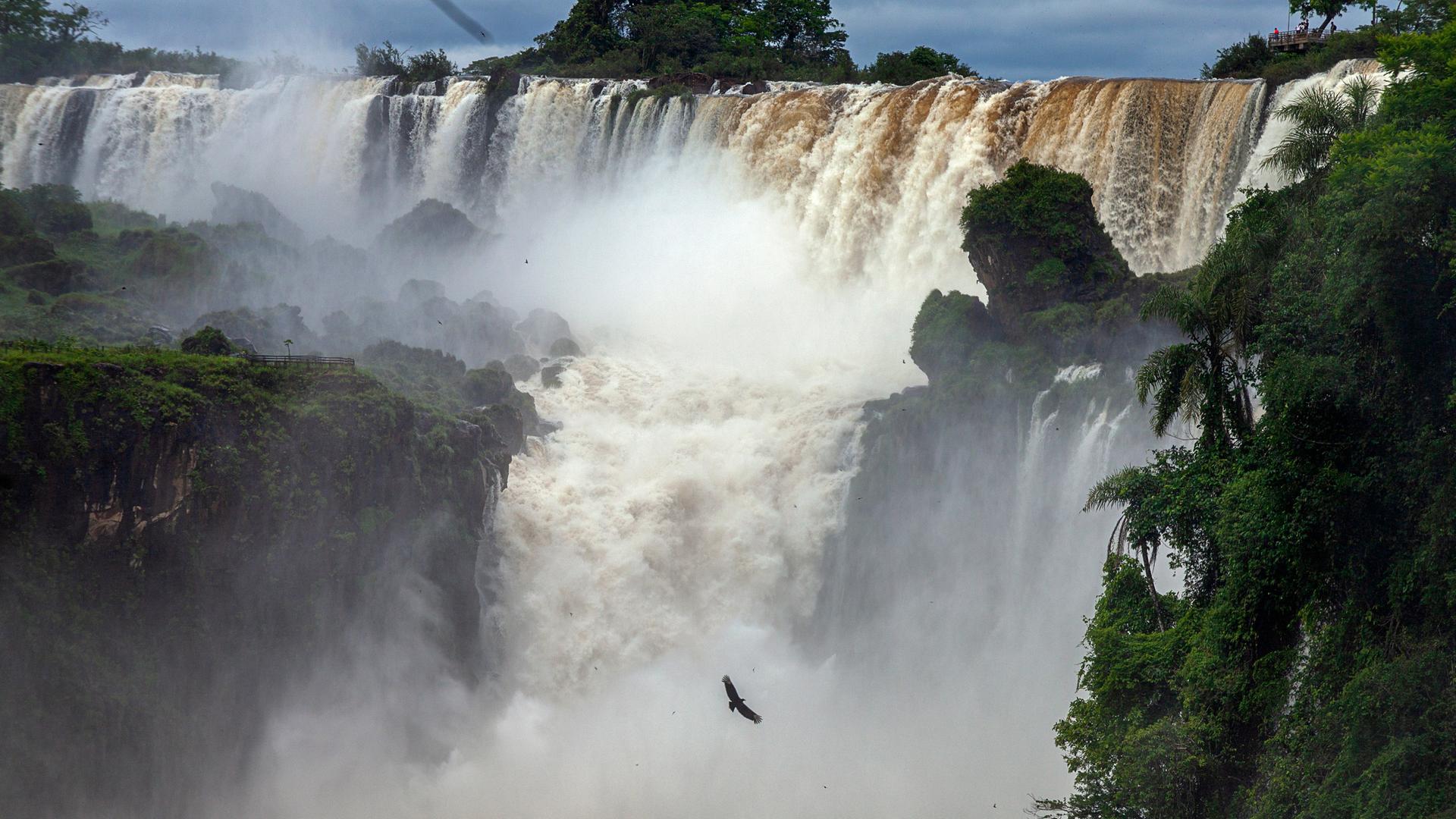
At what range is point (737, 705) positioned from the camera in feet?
83.1

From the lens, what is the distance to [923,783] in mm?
25000

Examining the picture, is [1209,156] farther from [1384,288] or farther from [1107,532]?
[1384,288]

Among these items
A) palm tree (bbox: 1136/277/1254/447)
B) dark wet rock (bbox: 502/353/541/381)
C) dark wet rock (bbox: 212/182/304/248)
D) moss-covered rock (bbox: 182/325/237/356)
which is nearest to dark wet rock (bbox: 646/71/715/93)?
dark wet rock (bbox: 212/182/304/248)

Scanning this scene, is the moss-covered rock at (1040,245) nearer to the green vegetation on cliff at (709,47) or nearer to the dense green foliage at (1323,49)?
the dense green foliage at (1323,49)

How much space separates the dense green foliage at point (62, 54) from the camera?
63.8 meters

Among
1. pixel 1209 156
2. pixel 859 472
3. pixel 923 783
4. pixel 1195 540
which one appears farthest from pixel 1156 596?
pixel 1209 156

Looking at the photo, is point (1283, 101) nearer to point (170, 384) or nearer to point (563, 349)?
point (563, 349)

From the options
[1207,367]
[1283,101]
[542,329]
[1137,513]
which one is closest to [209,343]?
[542,329]

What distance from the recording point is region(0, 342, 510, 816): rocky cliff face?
21.4 meters

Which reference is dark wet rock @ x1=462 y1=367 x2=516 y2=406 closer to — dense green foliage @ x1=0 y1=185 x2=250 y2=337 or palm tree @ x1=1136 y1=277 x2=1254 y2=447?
dense green foliage @ x1=0 y1=185 x2=250 y2=337

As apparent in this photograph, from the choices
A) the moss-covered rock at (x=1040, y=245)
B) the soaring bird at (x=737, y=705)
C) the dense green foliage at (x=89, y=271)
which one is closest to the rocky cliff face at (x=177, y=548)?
the soaring bird at (x=737, y=705)

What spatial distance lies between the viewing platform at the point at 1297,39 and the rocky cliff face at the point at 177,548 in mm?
25662

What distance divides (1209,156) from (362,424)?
18.4 metres

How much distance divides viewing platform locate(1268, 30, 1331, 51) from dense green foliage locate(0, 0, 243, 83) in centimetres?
4540
